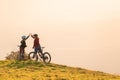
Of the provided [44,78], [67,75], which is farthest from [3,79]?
[67,75]

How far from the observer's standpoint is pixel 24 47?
Result: 43.1 metres

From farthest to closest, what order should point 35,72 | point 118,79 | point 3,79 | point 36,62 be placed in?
1. point 36,62
2. point 35,72
3. point 118,79
4. point 3,79

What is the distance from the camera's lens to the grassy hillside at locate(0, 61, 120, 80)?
32.7 metres

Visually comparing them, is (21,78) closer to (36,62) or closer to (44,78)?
(44,78)

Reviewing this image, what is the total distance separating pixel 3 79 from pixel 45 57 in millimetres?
11675

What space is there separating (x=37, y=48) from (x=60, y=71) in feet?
18.7

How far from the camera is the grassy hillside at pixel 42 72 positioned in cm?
3266

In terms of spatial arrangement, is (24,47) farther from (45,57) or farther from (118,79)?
(118,79)

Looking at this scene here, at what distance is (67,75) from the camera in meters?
34.2

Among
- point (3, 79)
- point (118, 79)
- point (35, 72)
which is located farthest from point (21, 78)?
point (118, 79)

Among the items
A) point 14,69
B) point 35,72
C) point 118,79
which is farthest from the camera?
point 14,69

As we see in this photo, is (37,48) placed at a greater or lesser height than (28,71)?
greater

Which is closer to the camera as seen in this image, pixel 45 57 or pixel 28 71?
pixel 28 71

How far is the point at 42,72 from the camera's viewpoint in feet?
118
